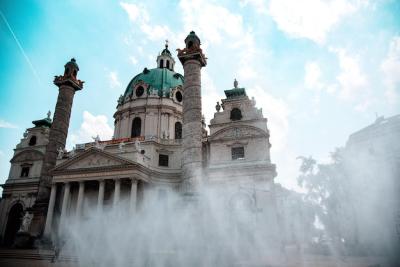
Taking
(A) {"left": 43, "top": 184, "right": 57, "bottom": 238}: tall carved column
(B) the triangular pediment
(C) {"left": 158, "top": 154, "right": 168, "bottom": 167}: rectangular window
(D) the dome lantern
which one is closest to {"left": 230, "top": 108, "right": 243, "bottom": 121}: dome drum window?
(C) {"left": 158, "top": 154, "right": 168, "bottom": 167}: rectangular window

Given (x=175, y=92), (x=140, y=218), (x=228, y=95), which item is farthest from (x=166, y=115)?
(x=140, y=218)

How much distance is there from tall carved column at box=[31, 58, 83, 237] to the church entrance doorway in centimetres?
1118

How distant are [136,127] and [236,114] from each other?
52.7 feet

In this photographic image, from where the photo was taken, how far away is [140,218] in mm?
27703

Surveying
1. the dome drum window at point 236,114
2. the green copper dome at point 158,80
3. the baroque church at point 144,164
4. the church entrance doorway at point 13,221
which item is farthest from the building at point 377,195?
the church entrance doorway at point 13,221

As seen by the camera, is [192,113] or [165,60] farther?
[165,60]

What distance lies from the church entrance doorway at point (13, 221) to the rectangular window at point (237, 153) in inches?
1137

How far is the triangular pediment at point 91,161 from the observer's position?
3136cm

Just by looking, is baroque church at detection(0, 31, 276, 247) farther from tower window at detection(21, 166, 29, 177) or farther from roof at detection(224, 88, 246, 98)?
tower window at detection(21, 166, 29, 177)

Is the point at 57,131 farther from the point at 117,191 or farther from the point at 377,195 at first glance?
the point at 377,195

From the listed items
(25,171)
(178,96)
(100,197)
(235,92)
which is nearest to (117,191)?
(100,197)

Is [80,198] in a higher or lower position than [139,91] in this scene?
lower

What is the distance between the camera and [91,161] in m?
32.2

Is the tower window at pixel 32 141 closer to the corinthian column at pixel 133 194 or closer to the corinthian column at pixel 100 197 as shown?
the corinthian column at pixel 100 197
